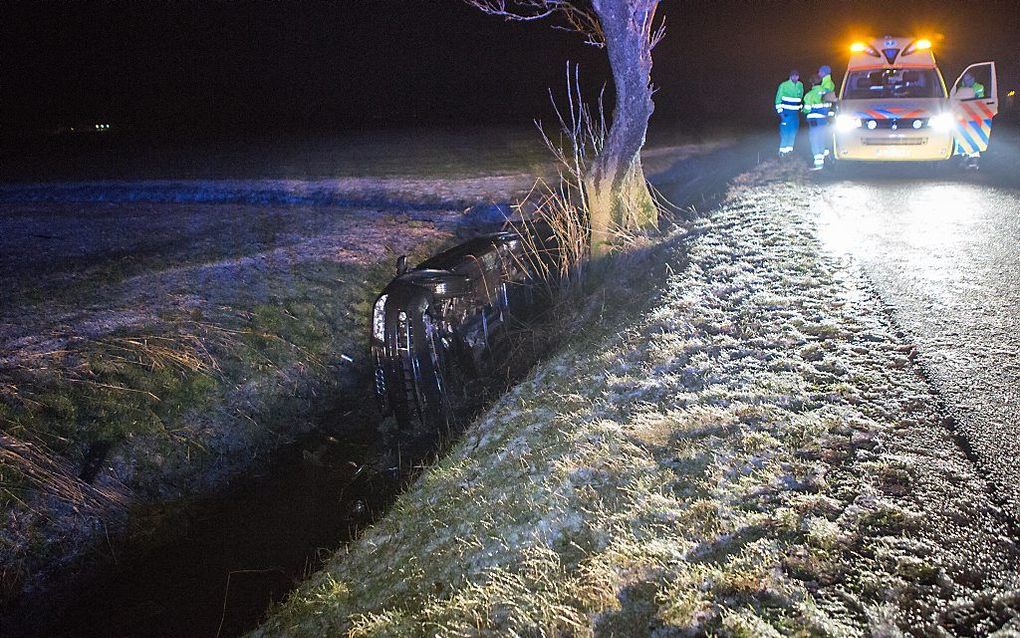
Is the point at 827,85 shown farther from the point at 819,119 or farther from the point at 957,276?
the point at 957,276

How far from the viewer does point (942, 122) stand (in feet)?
29.4

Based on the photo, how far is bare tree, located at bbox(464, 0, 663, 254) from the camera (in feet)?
22.5

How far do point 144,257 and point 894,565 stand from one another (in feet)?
28.8

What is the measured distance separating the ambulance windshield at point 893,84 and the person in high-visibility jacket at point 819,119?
1.08 ft

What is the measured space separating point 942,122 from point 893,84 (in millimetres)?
1347

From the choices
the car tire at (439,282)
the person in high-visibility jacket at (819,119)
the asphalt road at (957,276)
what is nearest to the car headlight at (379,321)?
the car tire at (439,282)

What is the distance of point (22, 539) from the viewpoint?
397 centimetres

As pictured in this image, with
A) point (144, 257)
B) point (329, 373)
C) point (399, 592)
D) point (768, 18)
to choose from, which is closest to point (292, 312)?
point (329, 373)

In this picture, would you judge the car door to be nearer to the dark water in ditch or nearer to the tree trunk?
the tree trunk

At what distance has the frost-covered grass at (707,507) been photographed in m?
2.39

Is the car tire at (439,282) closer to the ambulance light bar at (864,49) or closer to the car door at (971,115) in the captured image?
the car door at (971,115)

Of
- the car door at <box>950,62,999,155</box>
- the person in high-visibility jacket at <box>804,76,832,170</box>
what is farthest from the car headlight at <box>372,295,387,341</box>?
the car door at <box>950,62,999,155</box>

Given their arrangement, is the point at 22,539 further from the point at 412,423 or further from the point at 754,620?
the point at 754,620

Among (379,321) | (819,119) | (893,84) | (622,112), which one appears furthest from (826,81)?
(379,321)
